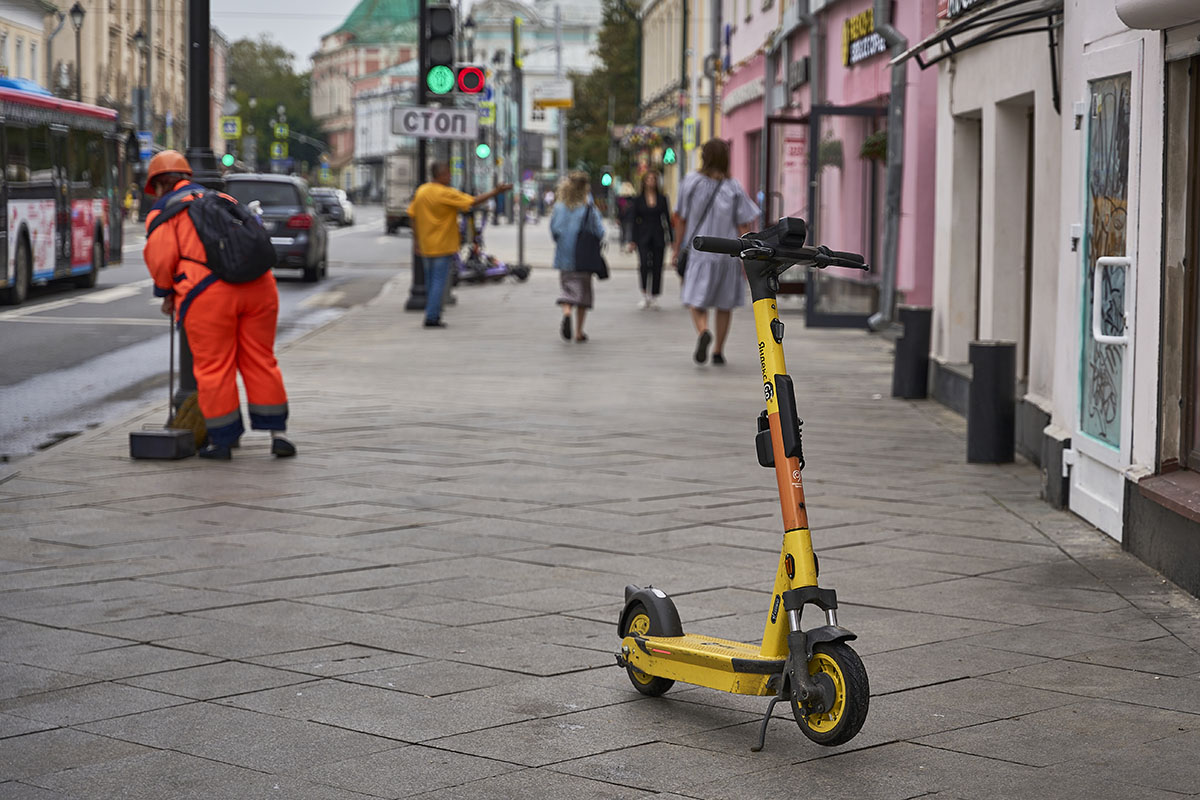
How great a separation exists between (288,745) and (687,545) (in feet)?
9.93

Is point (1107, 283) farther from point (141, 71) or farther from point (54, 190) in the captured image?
point (141, 71)

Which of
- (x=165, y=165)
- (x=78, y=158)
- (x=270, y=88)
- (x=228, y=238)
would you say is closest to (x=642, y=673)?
(x=228, y=238)

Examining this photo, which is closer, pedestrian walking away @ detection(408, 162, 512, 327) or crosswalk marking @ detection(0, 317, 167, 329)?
pedestrian walking away @ detection(408, 162, 512, 327)

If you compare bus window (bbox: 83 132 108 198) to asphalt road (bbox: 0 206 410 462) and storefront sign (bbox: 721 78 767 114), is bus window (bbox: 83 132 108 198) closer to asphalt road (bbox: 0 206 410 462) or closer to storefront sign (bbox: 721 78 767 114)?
asphalt road (bbox: 0 206 410 462)

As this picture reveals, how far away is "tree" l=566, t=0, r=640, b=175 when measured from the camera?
6700 cm

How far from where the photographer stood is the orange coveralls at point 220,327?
9.45m

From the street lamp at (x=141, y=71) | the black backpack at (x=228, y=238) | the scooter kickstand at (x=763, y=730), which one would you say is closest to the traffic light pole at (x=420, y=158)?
the black backpack at (x=228, y=238)

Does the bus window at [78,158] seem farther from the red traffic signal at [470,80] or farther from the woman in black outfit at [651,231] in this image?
the woman in black outfit at [651,231]

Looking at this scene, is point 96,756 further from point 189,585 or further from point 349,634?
point 189,585

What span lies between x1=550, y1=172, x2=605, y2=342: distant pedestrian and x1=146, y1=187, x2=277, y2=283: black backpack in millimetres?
7954

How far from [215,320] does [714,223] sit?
6.38 meters

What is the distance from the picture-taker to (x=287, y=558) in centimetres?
694

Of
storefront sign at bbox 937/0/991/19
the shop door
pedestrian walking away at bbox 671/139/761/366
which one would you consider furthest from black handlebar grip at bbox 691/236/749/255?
pedestrian walking away at bbox 671/139/761/366

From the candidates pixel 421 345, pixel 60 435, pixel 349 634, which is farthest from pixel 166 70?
pixel 349 634
